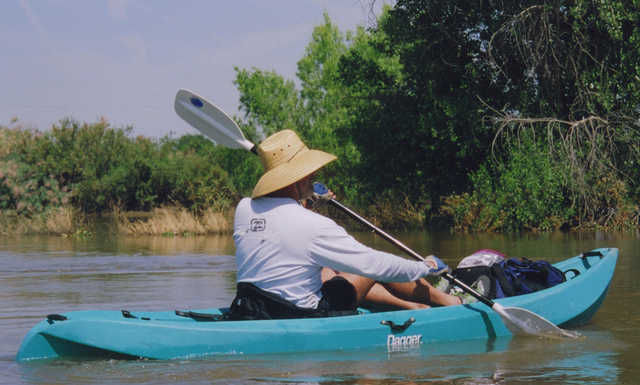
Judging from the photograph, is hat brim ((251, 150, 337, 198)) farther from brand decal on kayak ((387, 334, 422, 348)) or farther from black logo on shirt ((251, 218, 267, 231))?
brand decal on kayak ((387, 334, 422, 348))

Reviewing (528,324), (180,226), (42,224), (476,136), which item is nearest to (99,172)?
(42,224)

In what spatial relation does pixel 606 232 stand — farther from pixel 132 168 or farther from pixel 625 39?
pixel 132 168

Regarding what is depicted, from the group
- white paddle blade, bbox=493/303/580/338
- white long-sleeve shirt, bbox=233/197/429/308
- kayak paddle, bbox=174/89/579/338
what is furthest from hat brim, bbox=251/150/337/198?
white paddle blade, bbox=493/303/580/338

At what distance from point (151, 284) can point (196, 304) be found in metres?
2.06

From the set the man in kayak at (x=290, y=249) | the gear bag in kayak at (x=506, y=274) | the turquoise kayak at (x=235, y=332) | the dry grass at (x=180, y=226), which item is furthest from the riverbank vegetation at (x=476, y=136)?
the man in kayak at (x=290, y=249)

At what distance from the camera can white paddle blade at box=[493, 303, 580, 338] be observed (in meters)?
6.25

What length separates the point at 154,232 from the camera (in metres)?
22.5

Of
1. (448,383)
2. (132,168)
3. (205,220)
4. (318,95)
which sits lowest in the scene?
(448,383)

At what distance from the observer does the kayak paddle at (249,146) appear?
6262 millimetres

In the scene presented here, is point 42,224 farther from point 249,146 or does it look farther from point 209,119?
point 249,146

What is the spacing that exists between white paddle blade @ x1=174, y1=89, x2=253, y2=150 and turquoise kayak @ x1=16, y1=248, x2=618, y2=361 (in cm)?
159

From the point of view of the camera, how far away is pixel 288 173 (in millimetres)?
5242

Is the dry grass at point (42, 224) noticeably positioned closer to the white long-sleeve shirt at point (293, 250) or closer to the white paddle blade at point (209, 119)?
the white paddle blade at point (209, 119)

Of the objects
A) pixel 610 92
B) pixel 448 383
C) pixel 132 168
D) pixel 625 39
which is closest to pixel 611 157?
pixel 610 92
